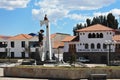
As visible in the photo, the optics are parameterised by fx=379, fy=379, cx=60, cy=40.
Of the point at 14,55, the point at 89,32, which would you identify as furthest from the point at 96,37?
the point at 14,55

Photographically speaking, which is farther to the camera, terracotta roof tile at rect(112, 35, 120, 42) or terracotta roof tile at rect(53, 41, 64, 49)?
terracotta roof tile at rect(53, 41, 64, 49)

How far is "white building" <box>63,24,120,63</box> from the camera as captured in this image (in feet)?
256

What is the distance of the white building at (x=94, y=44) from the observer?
7794cm

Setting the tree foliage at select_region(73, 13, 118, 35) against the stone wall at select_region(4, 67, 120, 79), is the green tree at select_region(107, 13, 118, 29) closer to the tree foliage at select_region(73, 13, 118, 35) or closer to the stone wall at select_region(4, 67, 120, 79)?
the tree foliage at select_region(73, 13, 118, 35)

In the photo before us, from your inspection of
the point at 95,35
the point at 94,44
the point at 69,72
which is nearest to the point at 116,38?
the point at 95,35

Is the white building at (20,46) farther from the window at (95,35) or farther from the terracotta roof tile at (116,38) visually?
the terracotta roof tile at (116,38)

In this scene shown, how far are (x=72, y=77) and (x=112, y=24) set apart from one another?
86.6 metres

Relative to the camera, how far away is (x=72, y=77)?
105 feet

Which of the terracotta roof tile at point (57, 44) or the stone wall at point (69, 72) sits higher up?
the terracotta roof tile at point (57, 44)

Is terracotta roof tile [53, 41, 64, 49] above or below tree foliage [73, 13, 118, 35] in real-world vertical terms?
below

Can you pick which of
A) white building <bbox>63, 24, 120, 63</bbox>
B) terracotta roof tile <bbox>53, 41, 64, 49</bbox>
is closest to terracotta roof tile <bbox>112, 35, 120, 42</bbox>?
white building <bbox>63, 24, 120, 63</bbox>

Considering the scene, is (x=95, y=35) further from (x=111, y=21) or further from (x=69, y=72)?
(x=69, y=72)

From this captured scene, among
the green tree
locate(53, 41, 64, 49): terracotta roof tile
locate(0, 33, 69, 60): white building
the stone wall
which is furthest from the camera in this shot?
the green tree

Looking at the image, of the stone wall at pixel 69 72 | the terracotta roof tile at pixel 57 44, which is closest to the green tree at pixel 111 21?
the terracotta roof tile at pixel 57 44
